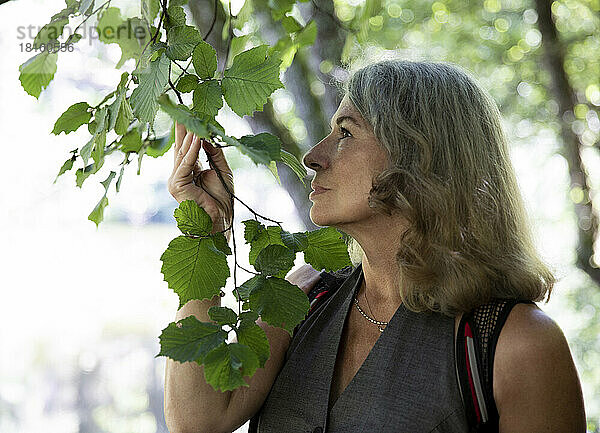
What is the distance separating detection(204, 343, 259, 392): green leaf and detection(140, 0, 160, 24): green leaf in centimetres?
43

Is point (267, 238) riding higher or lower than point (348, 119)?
lower

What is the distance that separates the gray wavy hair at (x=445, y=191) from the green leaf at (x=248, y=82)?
14.8 inches

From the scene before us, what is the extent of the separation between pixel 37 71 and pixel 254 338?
0.42m

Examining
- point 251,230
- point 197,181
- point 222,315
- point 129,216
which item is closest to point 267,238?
point 251,230

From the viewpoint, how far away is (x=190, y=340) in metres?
0.71

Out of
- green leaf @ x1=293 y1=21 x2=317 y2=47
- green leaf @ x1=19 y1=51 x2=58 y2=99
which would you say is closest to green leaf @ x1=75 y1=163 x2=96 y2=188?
green leaf @ x1=19 y1=51 x2=58 y2=99

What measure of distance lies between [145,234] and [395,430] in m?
2.96

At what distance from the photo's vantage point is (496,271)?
3.55 feet

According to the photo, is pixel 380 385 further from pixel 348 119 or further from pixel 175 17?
pixel 175 17

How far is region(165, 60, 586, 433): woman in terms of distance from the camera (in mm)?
1039

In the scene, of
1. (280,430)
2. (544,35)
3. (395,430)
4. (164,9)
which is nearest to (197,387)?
(280,430)

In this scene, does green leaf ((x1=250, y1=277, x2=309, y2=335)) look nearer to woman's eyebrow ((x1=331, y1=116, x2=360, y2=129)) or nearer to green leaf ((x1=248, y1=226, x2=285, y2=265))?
green leaf ((x1=248, y1=226, x2=285, y2=265))

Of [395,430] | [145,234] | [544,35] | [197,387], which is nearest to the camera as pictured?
[395,430]

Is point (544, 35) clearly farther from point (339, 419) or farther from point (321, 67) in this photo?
point (339, 419)
